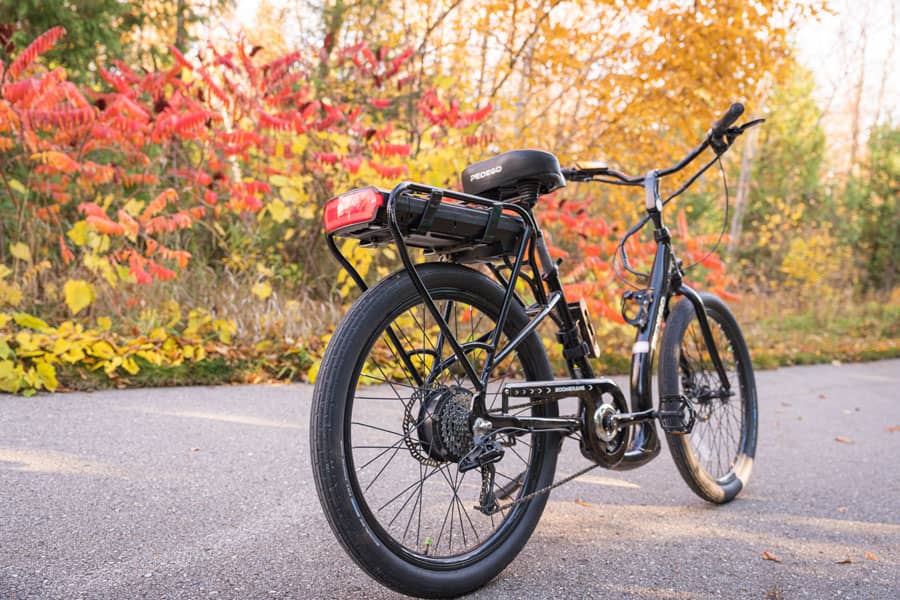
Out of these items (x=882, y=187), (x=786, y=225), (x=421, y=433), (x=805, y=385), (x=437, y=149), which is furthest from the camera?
(x=882, y=187)

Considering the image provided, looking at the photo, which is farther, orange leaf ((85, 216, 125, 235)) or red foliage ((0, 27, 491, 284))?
red foliage ((0, 27, 491, 284))

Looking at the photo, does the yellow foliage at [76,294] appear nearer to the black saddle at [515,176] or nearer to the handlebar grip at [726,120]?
the black saddle at [515,176]

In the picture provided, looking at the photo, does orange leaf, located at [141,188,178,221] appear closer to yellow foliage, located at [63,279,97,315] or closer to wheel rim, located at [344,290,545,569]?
yellow foliage, located at [63,279,97,315]

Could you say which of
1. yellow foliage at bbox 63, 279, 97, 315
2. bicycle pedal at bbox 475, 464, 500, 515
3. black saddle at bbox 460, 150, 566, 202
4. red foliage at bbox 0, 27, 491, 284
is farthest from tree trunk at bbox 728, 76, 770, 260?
bicycle pedal at bbox 475, 464, 500, 515

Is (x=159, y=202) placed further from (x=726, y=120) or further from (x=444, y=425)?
(x=726, y=120)

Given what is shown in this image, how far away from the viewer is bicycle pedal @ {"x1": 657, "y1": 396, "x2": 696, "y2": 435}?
254 cm

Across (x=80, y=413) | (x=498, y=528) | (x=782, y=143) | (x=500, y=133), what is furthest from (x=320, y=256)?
(x=782, y=143)

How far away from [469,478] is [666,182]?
6201mm

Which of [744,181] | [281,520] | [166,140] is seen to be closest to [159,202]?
[166,140]

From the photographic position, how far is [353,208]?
67.6 inches

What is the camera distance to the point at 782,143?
16.0 m

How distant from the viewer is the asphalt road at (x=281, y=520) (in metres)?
1.93

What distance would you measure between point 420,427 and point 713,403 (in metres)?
1.70

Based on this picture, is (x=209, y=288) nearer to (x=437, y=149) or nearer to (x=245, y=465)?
(x=437, y=149)
